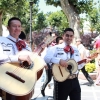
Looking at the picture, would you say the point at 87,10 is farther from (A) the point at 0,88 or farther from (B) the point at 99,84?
(A) the point at 0,88

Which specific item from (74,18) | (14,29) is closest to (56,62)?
(14,29)

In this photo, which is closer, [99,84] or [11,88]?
[11,88]

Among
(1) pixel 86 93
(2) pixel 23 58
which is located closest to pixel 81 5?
(1) pixel 86 93

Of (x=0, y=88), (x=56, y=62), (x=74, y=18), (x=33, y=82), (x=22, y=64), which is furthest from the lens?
(x=74, y=18)

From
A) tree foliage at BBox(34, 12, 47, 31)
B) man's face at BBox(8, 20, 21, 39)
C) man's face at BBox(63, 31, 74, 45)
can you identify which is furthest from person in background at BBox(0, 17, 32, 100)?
tree foliage at BBox(34, 12, 47, 31)

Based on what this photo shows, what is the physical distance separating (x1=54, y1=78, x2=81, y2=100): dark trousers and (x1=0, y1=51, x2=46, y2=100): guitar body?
36.4 inches

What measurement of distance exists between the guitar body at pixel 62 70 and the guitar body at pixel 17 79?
2.81ft

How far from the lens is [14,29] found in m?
3.28

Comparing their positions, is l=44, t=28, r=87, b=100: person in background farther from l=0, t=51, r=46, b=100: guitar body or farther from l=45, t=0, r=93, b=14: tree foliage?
l=45, t=0, r=93, b=14: tree foliage

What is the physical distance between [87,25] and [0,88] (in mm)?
49951

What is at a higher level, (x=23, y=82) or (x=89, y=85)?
(x=23, y=82)

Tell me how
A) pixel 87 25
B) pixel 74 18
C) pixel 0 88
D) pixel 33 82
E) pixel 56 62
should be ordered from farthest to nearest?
1. pixel 87 25
2. pixel 74 18
3. pixel 56 62
4. pixel 33 82
5. pixel 0 88

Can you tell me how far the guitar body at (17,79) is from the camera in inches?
104

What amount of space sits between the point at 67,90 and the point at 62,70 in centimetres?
29
